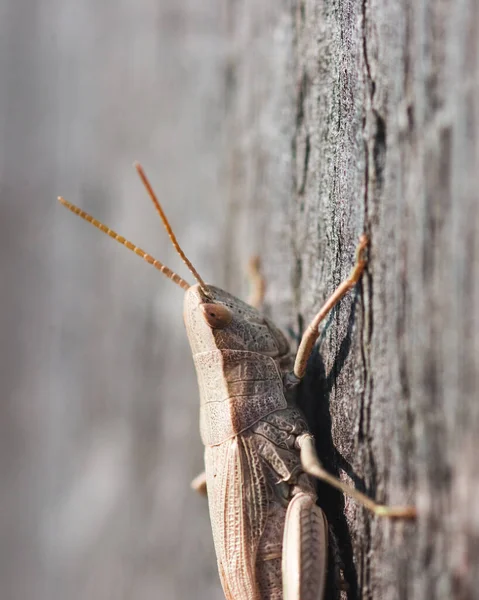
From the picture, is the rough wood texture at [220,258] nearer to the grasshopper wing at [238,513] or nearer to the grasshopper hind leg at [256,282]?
the grasshopper hind leg at [256,282]

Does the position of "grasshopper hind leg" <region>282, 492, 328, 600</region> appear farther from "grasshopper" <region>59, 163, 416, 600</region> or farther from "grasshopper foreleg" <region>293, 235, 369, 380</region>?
"grasshopper foreleg" <region>293, 235, 369, 380</region>

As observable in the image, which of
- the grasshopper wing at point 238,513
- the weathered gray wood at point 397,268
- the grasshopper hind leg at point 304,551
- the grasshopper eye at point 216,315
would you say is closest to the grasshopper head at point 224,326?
the grasshopper eye at point 216,315

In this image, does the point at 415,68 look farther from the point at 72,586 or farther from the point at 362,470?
the point at 72,586

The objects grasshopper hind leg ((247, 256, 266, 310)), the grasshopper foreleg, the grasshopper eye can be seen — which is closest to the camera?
the grasshopper foreleg

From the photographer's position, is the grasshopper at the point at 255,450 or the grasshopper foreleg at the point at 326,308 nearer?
the grasshopper foreleg at the point at 326,308

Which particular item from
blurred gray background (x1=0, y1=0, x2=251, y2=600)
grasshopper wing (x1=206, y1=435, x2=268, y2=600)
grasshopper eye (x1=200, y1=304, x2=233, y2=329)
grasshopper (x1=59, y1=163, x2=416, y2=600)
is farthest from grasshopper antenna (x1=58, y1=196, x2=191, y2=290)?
blurred gray background (x1=0, y1=0, x2=251, y2=600)

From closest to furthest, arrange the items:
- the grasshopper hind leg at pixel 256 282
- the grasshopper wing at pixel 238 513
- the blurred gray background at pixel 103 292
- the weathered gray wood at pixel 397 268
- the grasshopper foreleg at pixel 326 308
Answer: the weathered gray wood at pixel 397 268 < the grasshopper foreleg at pixel 326 308 < the grasshopper wing at pixel 238 513 < the grasshopper hind leg at pixel 256 282 < the blurred gray background at pixel 103 292

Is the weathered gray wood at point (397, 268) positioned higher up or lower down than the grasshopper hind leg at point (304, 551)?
higher up

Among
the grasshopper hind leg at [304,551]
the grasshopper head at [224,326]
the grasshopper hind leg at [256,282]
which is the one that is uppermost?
the grasshopper hind leg at [256,282]

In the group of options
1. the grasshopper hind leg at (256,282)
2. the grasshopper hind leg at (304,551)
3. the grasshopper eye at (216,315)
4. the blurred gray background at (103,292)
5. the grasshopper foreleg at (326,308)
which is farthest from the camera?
the blurred gray background at (103,292)
